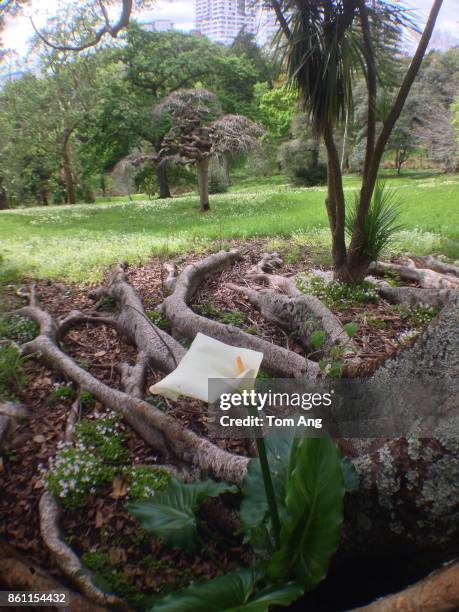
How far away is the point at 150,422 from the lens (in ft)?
7.27

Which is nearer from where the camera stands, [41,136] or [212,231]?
[212,231]

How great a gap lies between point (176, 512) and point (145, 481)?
555 mm

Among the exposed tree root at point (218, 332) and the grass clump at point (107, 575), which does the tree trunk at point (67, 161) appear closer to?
the exposed tree root at point (218, 332)

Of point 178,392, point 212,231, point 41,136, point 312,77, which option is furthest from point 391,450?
point 41,136

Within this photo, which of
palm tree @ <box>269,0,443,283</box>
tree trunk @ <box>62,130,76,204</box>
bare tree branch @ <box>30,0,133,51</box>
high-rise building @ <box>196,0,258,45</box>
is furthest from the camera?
tree trunk @ <box>62,130,76,204</box>

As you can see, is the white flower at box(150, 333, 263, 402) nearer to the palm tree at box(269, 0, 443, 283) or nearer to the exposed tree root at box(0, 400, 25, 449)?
the exposed tree root at box(0, 400, 25, 449)

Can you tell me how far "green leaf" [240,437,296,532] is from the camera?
130 cm

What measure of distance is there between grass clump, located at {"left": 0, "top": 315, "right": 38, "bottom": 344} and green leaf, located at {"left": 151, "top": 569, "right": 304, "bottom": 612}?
2.75 m

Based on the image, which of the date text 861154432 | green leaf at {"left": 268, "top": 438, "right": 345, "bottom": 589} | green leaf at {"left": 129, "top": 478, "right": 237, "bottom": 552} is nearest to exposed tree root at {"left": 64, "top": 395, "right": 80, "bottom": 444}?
the date text 861154432

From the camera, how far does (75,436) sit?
88.0 inches

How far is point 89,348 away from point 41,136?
15132 millimetres

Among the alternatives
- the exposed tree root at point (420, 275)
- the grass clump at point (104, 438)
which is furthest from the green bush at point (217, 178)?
the grass clump at point (104, 438)

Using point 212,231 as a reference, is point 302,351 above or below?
below

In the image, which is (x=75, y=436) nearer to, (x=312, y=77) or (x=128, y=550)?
(x=128, y=550)
